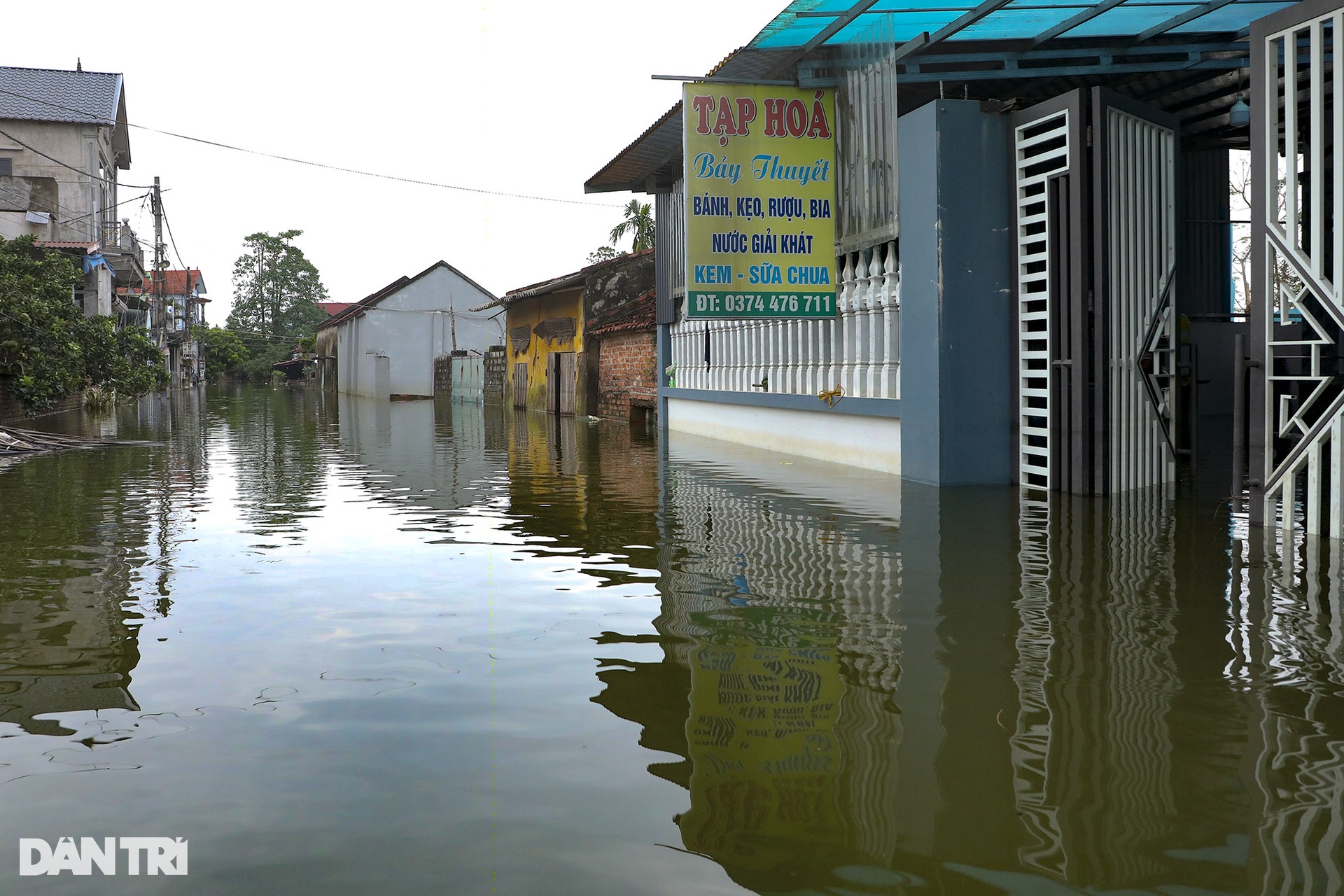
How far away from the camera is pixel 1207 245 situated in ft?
61.6

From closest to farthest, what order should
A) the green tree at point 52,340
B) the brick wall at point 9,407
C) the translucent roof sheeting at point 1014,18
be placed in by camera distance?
the translucent roof sheeting at point 1014,18
the green tree at point 52,340
the brick wall at point 9,407

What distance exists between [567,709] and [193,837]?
136 cm

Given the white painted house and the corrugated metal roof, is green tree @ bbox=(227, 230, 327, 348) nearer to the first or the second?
the white painted house

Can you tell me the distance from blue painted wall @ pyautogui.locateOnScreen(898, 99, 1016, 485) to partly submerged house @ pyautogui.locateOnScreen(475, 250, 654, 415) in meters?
13.0

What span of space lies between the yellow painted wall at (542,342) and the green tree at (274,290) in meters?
55.3

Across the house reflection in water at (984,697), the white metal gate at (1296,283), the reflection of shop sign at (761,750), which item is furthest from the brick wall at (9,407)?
the white metal gate at (1296,283)

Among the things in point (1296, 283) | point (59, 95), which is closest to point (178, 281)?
point (59, 95)

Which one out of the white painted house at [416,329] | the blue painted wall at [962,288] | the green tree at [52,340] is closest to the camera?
the blue painted wall at [962,288]

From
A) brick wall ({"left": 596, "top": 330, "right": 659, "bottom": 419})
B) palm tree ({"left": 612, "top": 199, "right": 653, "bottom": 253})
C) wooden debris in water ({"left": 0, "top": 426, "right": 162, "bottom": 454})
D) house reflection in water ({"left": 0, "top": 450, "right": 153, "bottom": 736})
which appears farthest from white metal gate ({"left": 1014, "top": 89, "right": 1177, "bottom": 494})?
palm tree ({"left": 612, "top": 199, "right": 653, "bottom": 253})

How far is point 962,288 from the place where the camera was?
10.6 meters

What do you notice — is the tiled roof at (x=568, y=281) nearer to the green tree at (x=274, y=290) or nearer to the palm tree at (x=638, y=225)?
the palm tree at (x=638, y=225)

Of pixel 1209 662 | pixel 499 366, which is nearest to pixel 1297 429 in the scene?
pixel 1209 662

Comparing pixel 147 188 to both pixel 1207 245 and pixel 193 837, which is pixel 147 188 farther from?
pixel 193 837

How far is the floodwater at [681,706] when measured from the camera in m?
2.84
